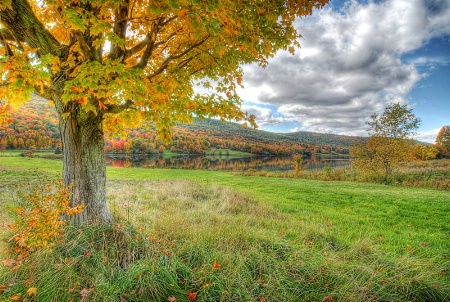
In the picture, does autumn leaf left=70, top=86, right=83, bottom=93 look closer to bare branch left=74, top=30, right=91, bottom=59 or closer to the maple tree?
the maple tree

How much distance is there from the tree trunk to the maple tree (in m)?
0.02

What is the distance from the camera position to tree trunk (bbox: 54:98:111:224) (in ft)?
16.5

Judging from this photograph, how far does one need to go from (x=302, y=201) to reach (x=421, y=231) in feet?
16.5

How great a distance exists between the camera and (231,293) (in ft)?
11.0

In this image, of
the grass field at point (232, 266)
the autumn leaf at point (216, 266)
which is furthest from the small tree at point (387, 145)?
the autumn leaf at point (216, 266)

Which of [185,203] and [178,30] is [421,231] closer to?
[185,203]

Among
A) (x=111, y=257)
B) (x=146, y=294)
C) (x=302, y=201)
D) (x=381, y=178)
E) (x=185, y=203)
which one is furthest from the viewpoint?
(x=381, y=178)

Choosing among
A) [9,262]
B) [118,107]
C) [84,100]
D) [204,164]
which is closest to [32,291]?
[9,262]

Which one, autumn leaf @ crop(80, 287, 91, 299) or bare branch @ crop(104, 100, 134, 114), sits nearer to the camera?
autumn leaf @ crop(80, 287, 91, 299)

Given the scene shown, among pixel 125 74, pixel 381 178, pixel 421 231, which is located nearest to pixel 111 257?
pixel 125 74

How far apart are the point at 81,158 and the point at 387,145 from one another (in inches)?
1090

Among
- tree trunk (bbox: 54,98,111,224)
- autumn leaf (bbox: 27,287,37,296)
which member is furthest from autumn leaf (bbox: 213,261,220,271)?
tree trunk (bbox: 54,98,111,224)

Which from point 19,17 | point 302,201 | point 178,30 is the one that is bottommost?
point 302,201

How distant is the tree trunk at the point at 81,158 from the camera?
5031mm
